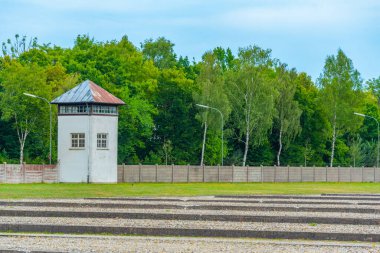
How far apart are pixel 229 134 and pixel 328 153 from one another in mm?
17763

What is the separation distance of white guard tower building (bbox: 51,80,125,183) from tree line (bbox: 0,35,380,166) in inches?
479

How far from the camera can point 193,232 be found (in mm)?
24844

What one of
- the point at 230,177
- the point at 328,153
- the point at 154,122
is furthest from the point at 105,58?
the point at 328,153

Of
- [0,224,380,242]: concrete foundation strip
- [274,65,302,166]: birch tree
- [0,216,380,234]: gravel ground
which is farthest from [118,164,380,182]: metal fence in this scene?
[0,224,380,242]: concrete foundation strip

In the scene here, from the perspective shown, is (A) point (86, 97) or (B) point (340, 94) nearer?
(A) point (86, 97)

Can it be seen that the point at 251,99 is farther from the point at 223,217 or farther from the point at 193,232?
the point at 193,232

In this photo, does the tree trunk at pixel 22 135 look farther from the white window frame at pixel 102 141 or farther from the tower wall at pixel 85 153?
the white window frame at pixel 102 141

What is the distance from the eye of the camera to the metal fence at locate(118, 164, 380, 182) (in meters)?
76.2

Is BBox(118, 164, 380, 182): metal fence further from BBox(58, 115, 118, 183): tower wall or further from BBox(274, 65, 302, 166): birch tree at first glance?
BBox(274, 65, 302, 166): birch tree

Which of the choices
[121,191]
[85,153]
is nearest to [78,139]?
[85,153]

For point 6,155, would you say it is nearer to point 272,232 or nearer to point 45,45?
point 45,45

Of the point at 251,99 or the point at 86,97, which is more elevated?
the point at 251,99

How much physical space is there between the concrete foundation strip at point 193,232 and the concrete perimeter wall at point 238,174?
49005 mm

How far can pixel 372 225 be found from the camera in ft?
91.6
